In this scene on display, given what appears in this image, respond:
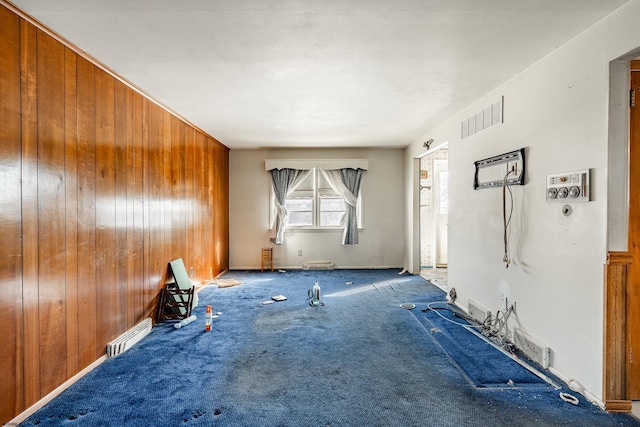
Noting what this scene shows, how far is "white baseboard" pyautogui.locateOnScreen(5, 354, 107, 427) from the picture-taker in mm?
1794

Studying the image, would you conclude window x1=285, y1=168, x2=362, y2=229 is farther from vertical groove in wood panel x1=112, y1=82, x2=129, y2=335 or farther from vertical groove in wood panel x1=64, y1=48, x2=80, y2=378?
vertical groove in wood panel x1=64, y1=48, x2=80, y2=378

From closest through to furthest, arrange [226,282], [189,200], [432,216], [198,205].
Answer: [189,200] → [198,205] → [226,282] → [432,216]

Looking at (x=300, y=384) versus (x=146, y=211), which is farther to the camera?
(x=146, y=211)

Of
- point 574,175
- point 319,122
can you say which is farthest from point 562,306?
point 319,122

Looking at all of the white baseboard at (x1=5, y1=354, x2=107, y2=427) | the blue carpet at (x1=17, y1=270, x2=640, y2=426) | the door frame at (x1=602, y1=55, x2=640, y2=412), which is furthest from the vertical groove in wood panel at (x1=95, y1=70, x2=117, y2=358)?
the door frame at (x1=602, y1=55, x2=640, y2=412)

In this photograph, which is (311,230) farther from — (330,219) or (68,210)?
(68,210)

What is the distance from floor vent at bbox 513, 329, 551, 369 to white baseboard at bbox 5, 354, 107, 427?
11.8ft

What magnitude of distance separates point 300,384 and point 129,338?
173 centimetres

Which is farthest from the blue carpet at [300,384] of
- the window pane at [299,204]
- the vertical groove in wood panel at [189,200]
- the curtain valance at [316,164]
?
the curtain valance at [316,164]

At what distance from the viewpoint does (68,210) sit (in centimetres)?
219

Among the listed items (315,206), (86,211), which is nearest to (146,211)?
(86,211)

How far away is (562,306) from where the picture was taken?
223 centimetres

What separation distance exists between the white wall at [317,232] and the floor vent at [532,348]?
3.63 m

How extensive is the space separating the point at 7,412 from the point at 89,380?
53 centimetres
